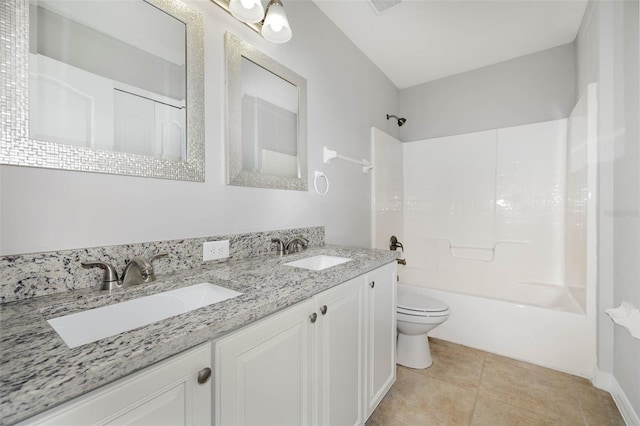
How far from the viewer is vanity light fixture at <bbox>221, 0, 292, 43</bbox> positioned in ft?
3.96

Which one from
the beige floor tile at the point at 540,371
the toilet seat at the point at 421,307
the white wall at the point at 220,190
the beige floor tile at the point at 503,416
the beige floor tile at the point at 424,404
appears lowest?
the beige floor tile at the point at 424,404

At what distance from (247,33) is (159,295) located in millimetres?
1330

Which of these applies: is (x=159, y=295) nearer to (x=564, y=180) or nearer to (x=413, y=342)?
(x=413, y=342)

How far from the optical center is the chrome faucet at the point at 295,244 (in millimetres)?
1538

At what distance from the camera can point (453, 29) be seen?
2150 mm

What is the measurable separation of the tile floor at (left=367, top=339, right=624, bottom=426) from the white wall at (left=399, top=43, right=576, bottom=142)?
2208 mm

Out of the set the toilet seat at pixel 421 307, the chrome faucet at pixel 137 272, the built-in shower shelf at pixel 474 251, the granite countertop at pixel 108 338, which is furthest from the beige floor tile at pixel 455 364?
the chrome faucet at pixel 137 272

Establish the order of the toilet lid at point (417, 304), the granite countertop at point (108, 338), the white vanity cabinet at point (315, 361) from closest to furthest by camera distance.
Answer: the granite countertop at point (108, 338)
the white vanity cabinet at point (315, 361)
the toilet lid at point (417, 304)

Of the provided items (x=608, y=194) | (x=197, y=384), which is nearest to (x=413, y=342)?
(x=608, y=194)

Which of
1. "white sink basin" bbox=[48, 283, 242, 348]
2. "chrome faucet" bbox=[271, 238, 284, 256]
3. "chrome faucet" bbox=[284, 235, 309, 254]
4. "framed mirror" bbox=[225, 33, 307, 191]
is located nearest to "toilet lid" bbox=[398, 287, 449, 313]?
"chrome faucet" bbox=[284, 235, 309, 254]

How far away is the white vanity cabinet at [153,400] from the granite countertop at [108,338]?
20 mm

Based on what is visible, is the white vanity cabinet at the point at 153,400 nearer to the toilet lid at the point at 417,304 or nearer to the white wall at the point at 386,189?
the toilet lid at the point at 417,304

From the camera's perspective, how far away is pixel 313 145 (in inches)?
72.5

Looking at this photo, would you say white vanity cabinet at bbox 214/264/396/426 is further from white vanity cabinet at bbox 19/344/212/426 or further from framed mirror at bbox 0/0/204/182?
framed mirror at bbox 0/0/204/182
